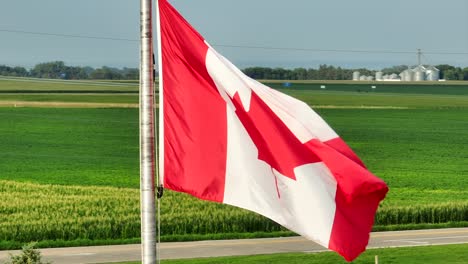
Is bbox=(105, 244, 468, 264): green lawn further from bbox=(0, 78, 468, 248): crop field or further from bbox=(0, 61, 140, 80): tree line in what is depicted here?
bbox=(0, 61, 140, 80): tree line

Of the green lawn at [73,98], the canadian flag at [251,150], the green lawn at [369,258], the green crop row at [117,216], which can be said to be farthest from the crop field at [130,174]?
the canadian flag at [251,150]

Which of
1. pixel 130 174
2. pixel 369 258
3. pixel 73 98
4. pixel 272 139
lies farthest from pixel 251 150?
pixel 73 98

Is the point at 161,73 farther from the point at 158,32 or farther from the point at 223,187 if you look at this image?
the point at 223,187

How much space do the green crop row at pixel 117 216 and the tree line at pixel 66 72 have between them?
117203 millimetres

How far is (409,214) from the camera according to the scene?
4488 centimetres

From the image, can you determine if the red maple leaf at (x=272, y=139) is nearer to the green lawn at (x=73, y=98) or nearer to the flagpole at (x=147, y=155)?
the flagpole at (x=147, y=155)

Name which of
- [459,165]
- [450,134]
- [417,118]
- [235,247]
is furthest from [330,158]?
[417,118]

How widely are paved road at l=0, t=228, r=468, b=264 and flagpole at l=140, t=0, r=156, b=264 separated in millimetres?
20152

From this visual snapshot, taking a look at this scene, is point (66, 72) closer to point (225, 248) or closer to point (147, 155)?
point (225, 248)

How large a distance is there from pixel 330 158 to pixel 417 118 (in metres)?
107

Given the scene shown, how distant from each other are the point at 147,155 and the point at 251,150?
1212 millimetres

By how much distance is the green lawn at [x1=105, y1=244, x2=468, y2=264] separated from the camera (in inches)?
1264

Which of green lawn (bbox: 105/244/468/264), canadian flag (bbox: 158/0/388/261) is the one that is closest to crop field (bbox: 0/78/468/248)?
green lawn (bbox: 105/244/468/264)

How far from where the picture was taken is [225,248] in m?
36.1
